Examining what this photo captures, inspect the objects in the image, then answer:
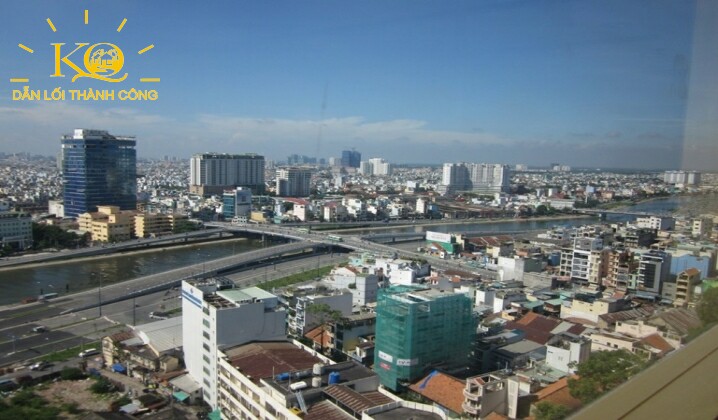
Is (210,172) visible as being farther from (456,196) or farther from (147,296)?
(147,296)

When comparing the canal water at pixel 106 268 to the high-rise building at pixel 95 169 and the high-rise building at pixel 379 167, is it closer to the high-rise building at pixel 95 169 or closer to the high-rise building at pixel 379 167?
the high-rise building at pixel 95 169

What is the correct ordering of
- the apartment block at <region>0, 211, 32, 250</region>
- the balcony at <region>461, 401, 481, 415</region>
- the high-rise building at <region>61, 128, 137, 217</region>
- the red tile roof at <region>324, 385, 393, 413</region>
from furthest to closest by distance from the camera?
1. the high-rise building at <region>61, 128, 137, 217</region>
2. the apartment block at <region>0, 211, 32, 250</region>
3. the balcony at <region>461, 401, 481, 415</region>
4. the red tile roof at <region>324, 385, 393, 413</region>

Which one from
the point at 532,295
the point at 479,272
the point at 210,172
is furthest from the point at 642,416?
the point at 210,172

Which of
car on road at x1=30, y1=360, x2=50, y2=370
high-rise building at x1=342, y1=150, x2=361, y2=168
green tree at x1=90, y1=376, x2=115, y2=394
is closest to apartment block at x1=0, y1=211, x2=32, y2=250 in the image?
car on road at x1=30, y1=360, x2=50, y2=370

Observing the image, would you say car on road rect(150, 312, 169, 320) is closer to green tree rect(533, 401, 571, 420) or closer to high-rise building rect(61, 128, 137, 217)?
green tree rect(533, 401, 571, 420)

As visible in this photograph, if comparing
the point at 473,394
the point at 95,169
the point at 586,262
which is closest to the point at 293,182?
the point at 95,169

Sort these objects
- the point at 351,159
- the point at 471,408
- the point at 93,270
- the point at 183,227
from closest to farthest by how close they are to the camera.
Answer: the point at 471,408 < the point at 93,270 < the point at 183,227 < the point at 351,159

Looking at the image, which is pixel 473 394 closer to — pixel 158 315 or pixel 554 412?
pixel 554 412
